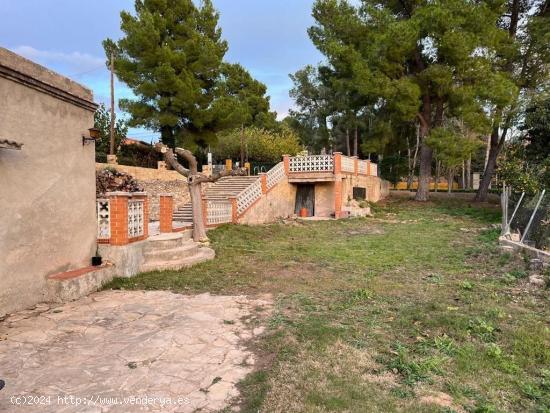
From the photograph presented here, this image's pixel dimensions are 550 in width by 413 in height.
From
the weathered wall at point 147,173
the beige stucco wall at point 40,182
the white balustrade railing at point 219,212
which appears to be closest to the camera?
the beige stucco wall at point 40,182

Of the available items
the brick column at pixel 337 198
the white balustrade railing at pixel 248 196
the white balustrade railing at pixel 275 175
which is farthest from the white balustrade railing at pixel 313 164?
the white balustrade railing at pixel 248 196

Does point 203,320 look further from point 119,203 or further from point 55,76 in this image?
point 55,76

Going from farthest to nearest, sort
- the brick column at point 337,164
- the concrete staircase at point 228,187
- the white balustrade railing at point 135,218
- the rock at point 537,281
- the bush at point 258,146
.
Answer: the bush at point 258,146 < the brick column at point 337,164 < the concrete staircase at point 228,187 < the white balustrade railing at point 135,218 < the rock at point 537,281

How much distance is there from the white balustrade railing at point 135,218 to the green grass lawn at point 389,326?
36.4 inches

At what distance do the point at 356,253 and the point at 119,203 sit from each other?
5726 millimetres

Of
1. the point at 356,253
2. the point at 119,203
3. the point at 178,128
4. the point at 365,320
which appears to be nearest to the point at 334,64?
the point at 178,128

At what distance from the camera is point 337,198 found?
1816cm

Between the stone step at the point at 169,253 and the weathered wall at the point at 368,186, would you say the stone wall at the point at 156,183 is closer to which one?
the stone step at the point at 169,253

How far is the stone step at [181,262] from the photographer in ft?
24.5

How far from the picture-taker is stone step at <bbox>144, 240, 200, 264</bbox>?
767 cm

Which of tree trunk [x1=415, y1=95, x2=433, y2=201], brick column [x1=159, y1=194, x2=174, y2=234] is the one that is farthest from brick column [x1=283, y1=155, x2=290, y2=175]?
brick column [x1=159, y1=194, x2=174, y2=234]

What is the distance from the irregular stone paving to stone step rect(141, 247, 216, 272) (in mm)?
1684

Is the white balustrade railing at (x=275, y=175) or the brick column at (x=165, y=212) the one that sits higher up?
the white balustrade railing at (x=275, y=175)

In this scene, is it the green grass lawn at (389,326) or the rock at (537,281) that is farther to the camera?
the rock at (537,281)
